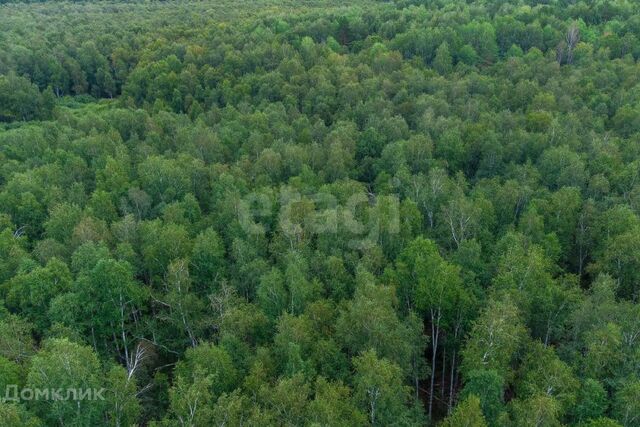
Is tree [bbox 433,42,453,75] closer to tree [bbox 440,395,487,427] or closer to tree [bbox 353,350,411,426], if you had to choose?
tree [bbox 353,350,411,426]

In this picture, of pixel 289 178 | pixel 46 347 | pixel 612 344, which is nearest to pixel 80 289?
pixel 46 347

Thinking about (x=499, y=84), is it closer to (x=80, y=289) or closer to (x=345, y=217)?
(x=345, y=217)

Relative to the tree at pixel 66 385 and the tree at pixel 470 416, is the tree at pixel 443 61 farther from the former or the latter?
the tree at pixel 66 385

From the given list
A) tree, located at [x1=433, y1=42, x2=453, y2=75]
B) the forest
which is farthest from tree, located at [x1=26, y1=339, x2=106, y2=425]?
tree, located at [x1=433, y1=42, x2=453, y2=75]

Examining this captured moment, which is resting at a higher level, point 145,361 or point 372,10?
point 372,10

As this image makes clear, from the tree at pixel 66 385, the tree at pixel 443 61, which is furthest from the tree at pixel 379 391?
the tree at pixel 443 61

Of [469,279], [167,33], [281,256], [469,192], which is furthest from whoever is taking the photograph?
[167,33]

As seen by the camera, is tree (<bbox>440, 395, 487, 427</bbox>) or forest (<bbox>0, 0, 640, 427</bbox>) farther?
forest (<bbox>0, 0, 640, 427</bbox>)

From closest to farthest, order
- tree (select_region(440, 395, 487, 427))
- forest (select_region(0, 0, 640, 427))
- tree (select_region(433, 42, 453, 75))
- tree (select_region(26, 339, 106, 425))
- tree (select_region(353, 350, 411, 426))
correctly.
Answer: tree (select_region(440, 395, 487, 427)) < tree (select_region(353, 350, 411, 426)) < tree (select_region(26, 339, 106, 425)) < forest (select_region(0, 0, 640, 427)) < tree (select_region(433, 42, 453, 75))
